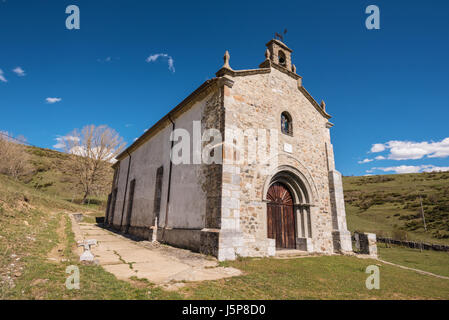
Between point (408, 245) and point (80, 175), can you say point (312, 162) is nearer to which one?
point (408, 245)

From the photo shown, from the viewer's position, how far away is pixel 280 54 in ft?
38.2

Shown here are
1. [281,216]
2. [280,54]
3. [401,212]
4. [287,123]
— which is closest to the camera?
[281,216]

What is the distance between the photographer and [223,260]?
667 centimetres

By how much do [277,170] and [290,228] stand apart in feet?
9.38

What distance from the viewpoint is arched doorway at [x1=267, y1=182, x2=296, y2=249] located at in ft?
30.8

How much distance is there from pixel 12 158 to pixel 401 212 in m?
53.6

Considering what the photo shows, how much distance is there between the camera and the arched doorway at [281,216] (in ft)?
30.8

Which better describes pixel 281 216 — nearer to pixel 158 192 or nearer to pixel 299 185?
pixel 299 185

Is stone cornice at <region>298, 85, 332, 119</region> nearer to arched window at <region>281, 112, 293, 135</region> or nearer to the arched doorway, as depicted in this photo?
arched window at <region>281, 112, 293, 135</region>

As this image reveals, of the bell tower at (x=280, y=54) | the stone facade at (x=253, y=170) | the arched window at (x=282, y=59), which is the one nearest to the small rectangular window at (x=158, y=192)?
the stone facade at (x=253, y=170)

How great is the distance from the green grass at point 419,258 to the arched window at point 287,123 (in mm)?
8505

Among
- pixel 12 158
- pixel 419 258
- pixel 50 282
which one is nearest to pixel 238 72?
pixel 50 282

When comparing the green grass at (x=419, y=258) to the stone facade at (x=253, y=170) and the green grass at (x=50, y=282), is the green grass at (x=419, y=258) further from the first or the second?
the green grass at (x=50, y=282)

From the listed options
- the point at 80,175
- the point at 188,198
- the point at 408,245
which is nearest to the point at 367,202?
the point at 408,245
